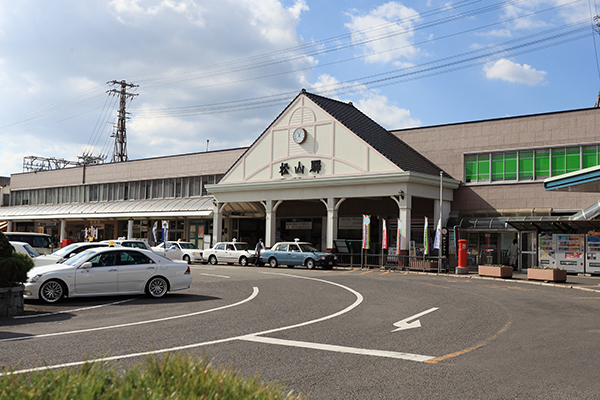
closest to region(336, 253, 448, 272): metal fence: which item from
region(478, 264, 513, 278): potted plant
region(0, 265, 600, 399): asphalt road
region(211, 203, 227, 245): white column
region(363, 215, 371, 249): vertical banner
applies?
region(363, 215, 371, 249): vertical banner

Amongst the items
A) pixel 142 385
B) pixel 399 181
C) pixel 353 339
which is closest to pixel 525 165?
pixel 399 181

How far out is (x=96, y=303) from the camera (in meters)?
14.7

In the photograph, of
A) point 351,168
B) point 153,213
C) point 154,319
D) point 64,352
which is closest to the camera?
point 64,352

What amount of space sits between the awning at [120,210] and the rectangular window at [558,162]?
80.5 feet

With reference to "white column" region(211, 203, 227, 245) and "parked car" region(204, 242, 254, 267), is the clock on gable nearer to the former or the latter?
"parked car" region(204, 242, 254, 267)

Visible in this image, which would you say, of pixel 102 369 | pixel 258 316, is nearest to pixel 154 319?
pixel 258 316

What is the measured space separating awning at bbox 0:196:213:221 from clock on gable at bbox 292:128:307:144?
10.6 metres

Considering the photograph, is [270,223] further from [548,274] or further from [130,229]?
[548,274]

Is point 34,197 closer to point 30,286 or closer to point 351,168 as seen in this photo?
point 351,168

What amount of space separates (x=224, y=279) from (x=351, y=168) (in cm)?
1410

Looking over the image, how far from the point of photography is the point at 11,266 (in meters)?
12.3

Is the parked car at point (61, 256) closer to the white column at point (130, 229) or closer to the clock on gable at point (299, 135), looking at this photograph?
the clock on gable at point (299, 135)

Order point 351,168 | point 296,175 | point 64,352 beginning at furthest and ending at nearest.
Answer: point 296,175
point 351,168
point 64,352

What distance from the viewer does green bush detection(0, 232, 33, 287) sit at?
1219 centimetres
